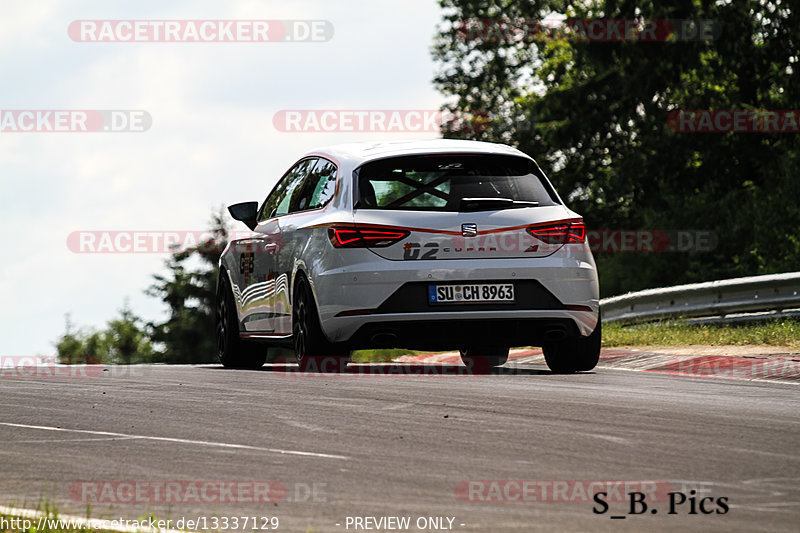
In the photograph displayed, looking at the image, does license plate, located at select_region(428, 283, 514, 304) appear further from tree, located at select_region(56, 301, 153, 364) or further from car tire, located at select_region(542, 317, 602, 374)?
tree, located at select_region(56, 301, 153, 364)

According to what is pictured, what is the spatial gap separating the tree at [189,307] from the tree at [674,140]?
52.9 meters

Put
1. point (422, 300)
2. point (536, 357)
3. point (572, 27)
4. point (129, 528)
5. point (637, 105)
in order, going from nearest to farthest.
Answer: point (129, 528), point (422, 300), point (536, 357), point (572, 27), point (637, 105)

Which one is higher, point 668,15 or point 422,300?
point 668,15

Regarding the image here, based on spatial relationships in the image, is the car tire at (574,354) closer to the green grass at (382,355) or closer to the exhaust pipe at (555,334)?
the exhaust pipe at (555,334)

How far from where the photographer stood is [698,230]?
36562 millimetres

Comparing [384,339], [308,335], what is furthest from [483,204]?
[308,335]

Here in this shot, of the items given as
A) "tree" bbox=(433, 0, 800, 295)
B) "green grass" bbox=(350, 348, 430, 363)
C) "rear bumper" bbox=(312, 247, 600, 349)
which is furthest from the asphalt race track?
"tree" bbox=(433, 0, 800, 295)

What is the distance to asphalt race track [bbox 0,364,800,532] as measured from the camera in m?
5.70

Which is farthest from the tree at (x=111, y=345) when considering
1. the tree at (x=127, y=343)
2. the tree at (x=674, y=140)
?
the tree at (x=674, y=140)

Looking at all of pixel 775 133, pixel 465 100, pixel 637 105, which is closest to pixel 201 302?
pixel 465 100

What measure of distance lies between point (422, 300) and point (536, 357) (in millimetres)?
4991

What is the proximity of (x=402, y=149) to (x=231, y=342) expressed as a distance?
3.43 meters

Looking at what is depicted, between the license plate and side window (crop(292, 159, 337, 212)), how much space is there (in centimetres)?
130

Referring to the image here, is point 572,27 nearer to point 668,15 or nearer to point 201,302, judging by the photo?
point 668,15
